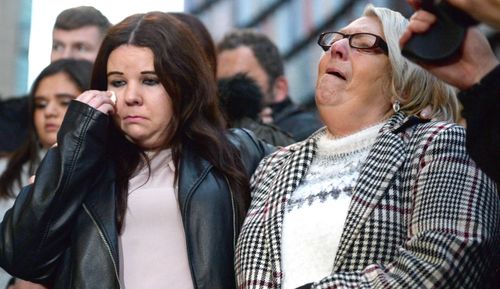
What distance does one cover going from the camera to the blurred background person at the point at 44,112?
5152 mm

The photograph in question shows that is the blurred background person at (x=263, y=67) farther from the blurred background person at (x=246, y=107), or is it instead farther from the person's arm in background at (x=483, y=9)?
the person's arm in background at (x=483, y=9)

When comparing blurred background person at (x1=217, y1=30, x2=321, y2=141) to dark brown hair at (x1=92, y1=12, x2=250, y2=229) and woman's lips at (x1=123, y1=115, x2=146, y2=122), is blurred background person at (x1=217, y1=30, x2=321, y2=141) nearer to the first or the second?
dark brown hair at (x1=92, y1=12, x2=250, y2=229)

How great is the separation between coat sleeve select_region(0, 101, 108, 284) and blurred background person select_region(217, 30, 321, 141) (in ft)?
6.30

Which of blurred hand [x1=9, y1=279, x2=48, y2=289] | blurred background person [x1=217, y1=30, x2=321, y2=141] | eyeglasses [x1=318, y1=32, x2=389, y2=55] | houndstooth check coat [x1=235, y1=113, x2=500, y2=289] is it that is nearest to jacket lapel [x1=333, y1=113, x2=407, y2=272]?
houndstooth check coat [x1=235, y1=113, x2=500, y2=289]

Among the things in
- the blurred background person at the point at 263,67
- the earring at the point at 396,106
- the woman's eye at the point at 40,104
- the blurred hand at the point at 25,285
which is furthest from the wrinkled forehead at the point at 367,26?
the blurred background person at the point at 263,67

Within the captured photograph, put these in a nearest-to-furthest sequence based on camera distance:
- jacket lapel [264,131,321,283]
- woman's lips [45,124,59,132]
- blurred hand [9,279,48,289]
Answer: jacket lapel [264,131,321,283] < blurred hand [9,279,48,289] < woman's lips [45,124,59,132]

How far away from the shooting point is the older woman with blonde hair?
3.35 m

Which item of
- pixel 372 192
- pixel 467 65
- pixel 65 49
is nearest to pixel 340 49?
pixel 372 192

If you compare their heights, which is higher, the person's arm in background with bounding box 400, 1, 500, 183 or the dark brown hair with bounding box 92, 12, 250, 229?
the person's arm in background with bounding box 400, 1, 500, 183

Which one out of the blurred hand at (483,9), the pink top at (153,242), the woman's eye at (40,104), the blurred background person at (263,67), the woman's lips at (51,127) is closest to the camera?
the blurred hand at (483,9)

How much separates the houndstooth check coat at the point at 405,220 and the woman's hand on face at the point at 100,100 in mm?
613

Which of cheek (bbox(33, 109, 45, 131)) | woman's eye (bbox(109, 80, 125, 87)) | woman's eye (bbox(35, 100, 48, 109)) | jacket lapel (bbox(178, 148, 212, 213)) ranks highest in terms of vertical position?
woman's eye (bbox(109, 80, 125, 87))

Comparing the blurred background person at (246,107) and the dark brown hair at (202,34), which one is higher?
the dark brown hair at (202,34)

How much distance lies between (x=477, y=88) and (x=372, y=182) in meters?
A: 0.89
